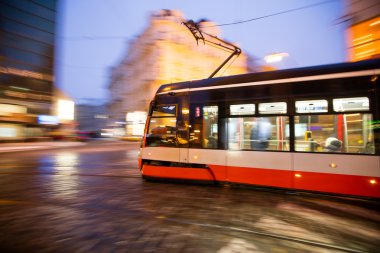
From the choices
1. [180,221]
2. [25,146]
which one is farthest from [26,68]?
[180,221]

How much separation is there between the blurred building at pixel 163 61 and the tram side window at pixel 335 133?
34811 millimetres

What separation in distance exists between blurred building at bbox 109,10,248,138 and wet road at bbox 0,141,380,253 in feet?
114

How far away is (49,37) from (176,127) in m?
39.3

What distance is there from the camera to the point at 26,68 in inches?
1391

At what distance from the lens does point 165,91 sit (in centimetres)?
859

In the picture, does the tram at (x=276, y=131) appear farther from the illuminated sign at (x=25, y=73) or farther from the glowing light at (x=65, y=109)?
the glowing light at (x=65, y=109)

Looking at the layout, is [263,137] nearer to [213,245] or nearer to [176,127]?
[176,127]

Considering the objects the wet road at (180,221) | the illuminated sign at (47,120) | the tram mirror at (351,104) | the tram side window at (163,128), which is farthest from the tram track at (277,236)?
the illuminated sign at (47,120)

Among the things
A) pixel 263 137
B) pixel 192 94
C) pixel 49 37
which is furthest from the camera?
pixel 49 37

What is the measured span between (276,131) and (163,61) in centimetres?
3800

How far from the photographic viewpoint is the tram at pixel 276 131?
5797 millimetres

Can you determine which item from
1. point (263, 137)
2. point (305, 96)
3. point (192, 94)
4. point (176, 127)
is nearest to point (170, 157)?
point (176, 127)

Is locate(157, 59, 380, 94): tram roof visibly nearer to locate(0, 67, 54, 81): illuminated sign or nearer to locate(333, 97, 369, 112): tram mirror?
locate(333, 97, 369, 112): tram mirror

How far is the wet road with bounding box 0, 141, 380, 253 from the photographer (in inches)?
149
